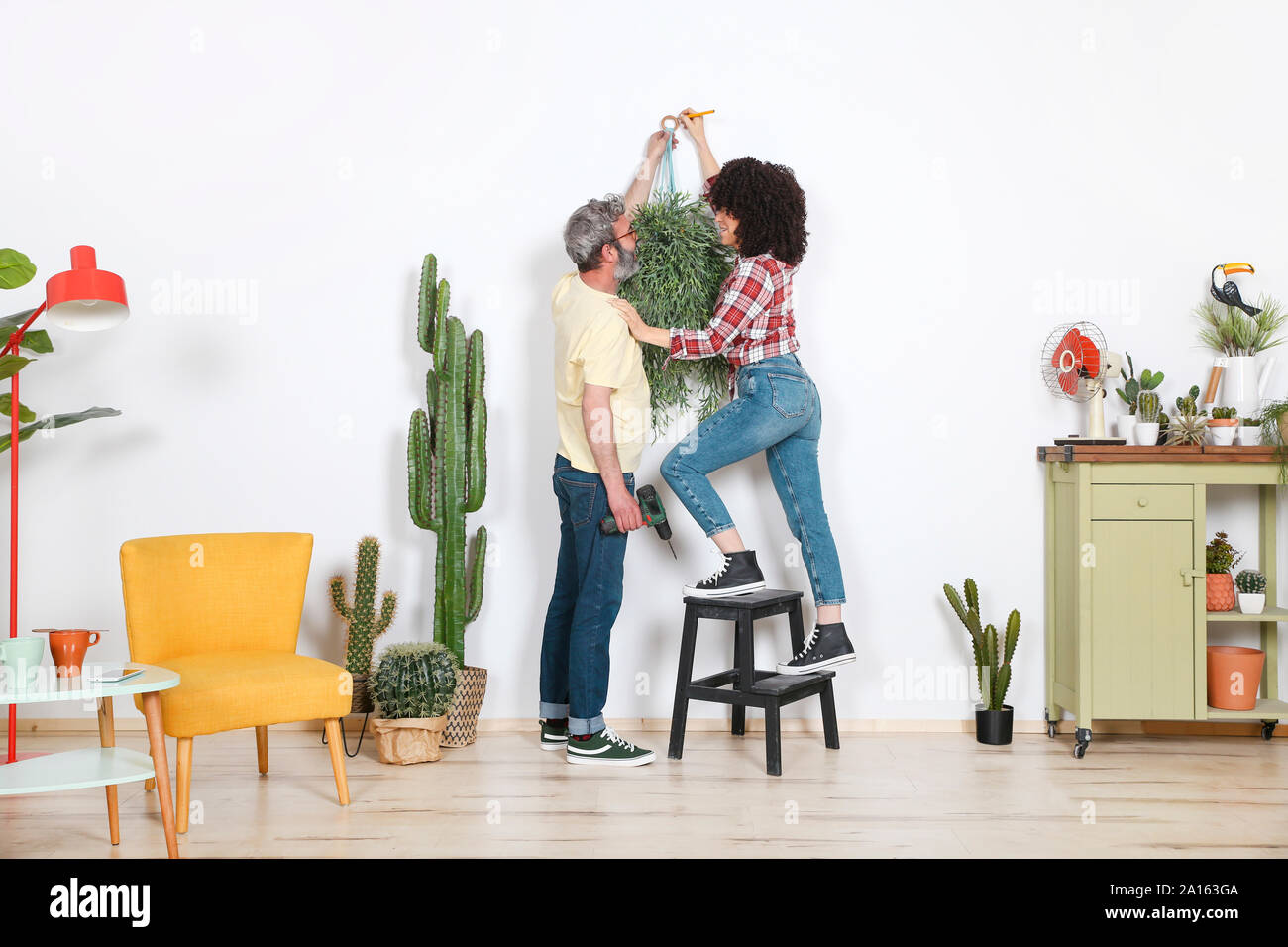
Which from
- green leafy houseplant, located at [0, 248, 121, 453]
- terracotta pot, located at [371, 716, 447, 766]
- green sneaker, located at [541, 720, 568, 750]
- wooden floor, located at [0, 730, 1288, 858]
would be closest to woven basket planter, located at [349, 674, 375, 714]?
wooden floor, located at [0, 730, 1288, 858]

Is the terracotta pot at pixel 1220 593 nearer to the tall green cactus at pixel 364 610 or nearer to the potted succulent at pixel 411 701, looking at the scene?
the potted succulent at pixel 411 701

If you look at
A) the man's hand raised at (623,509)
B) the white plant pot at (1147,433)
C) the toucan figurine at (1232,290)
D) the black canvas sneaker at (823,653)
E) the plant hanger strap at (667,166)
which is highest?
the plant hanger strap at (667,166)

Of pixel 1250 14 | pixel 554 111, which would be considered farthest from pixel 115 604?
pixel 1250 14

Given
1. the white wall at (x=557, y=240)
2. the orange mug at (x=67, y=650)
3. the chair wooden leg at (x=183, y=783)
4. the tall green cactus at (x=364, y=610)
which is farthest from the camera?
the white wall at (x=557, y=240)

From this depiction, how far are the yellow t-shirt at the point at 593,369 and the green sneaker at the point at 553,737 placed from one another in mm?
880

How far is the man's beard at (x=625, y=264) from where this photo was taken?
3.27 metres

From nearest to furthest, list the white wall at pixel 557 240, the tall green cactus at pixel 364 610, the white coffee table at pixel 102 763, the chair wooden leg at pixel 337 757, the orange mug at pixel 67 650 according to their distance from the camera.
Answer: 1. the white coffee table at pixel 102 763
2. the orange mug at pixel 67 650
3. the chair wooden leg at pixel 337 757
4. the tall green cactus at pixel 364 610
5. the white wall at pixel 557 240

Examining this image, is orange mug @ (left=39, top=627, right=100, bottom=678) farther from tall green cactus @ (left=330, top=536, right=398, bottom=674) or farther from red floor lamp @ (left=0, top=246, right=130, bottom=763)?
tall green cactus @ (left=330, top=536, right=398, bottom=674)

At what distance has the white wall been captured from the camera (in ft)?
11.7

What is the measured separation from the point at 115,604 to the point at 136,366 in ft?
2.79

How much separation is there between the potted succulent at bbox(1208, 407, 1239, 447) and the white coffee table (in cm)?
315

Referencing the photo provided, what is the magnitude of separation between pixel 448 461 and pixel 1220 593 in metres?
2.56

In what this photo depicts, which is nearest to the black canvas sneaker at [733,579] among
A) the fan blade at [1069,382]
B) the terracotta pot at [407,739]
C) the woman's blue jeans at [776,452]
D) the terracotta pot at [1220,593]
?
the woman's blue jeans at [776,452]

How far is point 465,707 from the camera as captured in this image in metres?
3.34
